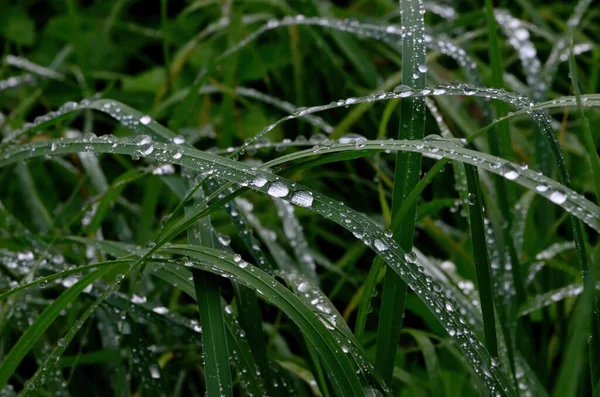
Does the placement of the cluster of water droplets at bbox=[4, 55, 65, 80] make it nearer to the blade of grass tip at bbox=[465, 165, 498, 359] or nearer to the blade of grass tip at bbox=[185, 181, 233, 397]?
the blade of grass tip at bbox=[185, 181, 233, 397]

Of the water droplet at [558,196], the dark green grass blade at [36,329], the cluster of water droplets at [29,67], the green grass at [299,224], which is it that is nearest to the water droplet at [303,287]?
the green grass at [299,224]

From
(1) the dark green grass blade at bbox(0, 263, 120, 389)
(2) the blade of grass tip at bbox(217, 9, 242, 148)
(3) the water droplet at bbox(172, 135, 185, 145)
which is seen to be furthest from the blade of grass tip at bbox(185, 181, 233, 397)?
(2) the blade of grass tip at bbox(217, 9, 242, 148)

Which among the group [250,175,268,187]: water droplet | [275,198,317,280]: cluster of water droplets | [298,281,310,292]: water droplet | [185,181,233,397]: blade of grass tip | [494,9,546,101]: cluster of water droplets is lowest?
[185,181,233,397]: blade of grass tip

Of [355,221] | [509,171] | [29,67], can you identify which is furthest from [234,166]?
[29,67]

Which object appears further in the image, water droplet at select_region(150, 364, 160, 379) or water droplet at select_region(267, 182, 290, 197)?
water droplet at select_region(150, 364, 160, 379)

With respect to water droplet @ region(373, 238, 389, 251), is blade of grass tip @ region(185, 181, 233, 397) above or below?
below

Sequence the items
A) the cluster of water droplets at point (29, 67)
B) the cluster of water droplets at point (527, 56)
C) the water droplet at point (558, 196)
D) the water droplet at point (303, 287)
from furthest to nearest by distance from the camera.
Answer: the cluster of water droplets at point (29, 67), the cluster of water droplets at point (527, 56), the water droplet at point (303, 287), the water droplet at point (558, 196)

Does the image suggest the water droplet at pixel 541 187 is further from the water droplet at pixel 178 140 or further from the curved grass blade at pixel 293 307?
the water droplet at pixel 178 140

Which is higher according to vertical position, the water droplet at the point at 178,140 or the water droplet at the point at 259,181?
the water droplet at the point at 178,140
